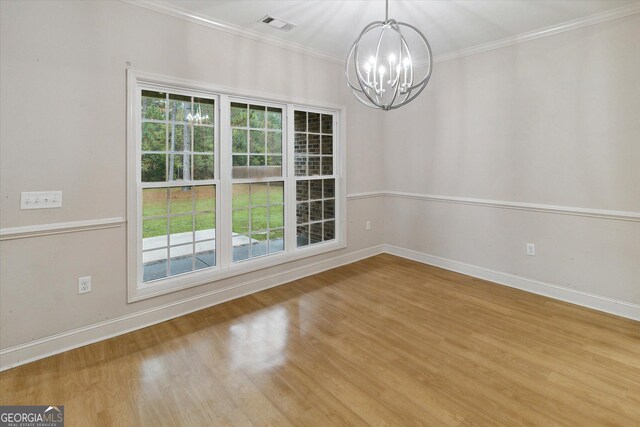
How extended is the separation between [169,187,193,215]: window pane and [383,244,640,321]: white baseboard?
3088 mm

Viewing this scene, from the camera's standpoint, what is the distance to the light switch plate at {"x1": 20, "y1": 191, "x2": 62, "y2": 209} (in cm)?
230

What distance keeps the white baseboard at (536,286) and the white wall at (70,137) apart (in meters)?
3.16

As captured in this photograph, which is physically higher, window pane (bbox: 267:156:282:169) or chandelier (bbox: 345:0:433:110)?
chandelier (bbox: 345:0:433:110)

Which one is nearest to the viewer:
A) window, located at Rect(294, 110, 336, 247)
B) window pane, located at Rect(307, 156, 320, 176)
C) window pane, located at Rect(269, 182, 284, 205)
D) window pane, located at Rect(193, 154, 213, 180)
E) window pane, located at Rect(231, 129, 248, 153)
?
window pane, located at Rect(193, 154, 213, 180)

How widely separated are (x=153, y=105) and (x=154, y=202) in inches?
33.5

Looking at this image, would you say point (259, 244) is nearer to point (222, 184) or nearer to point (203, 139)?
point (222, 184)

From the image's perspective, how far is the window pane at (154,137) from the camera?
2855 mm

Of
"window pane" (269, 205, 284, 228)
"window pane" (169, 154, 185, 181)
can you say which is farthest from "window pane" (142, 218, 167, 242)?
"window pane" (269, 205, 284, 228)

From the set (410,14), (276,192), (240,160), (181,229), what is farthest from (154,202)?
(410,14)

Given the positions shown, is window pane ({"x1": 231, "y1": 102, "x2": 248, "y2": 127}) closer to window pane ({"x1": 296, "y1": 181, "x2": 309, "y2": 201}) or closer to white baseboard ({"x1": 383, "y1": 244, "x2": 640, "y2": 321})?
window pane ({"x1": 296, "y1": 181, "x2": 309, "y2": 201})

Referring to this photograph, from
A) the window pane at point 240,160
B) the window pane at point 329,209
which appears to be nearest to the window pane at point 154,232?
the window pane at point 240,160

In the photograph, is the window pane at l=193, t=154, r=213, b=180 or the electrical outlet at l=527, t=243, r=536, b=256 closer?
the window pane at l=193, t=154, r=213, b=180

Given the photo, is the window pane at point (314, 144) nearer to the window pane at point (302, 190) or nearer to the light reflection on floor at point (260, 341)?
the window pane at point (302, 190)

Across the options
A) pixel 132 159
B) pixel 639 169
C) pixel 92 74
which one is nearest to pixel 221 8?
pixel 92 74
